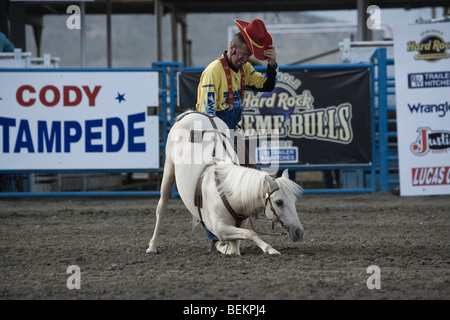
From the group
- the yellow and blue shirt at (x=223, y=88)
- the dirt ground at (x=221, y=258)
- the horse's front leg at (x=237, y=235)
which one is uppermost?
the yellow and blue shirt at (x=223, y=88)

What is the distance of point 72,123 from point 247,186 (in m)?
5.49

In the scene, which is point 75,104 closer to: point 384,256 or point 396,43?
point 396,43

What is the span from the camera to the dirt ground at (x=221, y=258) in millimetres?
3758

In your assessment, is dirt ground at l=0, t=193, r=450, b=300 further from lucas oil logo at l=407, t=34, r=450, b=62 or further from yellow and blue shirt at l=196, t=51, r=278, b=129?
lucas oil logo at l=407, t=34, r=450, b=62

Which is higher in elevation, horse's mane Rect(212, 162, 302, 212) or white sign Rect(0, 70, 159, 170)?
white sign Rect(0, 70, 159, 170)

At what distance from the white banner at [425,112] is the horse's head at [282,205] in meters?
5.12

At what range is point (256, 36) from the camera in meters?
5.21

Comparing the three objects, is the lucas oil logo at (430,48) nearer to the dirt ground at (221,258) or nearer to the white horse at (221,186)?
the dirt ground at (221,258)

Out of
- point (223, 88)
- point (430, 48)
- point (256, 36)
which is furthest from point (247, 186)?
Result: point (430, 48)

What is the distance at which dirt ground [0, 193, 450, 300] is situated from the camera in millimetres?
3758

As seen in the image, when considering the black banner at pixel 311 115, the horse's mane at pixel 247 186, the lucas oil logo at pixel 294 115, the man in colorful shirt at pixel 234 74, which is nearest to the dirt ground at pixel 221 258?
the horse's mane at pixel 247 186

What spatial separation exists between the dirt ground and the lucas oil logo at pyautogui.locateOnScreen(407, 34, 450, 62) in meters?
2.30

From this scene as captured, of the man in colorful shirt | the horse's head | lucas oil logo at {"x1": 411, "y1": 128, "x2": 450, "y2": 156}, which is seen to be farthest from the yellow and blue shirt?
lucas oil logo at {"x1": 411, "y1": 128, "x2": 450, "y2": 156}

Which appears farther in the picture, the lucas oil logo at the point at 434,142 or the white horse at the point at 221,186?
the lucas oil logo at the point at 434,142
